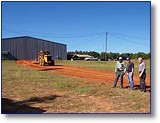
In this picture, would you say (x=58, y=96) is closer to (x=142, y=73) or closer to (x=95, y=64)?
(x=95, y=64)

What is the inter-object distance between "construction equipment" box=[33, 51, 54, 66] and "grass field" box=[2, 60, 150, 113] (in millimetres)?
248

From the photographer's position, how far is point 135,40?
6930 mm

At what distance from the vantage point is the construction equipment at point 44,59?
7.00m

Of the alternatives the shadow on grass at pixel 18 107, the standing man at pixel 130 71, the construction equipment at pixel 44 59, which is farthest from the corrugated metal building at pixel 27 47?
the standing man at pixel 130 71

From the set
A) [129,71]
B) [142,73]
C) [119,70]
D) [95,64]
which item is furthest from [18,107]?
[142,73]

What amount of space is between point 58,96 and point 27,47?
2.67 ft

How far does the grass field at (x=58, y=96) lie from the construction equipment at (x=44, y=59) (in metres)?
0.25

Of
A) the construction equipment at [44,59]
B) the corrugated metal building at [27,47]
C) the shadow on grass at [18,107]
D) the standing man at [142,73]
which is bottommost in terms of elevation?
the shadow on grass at [18,107]

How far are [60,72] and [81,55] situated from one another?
0.75 meters

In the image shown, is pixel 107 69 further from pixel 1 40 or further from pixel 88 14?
pixel 1 40

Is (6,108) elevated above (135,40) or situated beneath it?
situated beneath

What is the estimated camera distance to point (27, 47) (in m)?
7.04

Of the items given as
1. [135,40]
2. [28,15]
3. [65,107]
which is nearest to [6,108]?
[65,107]

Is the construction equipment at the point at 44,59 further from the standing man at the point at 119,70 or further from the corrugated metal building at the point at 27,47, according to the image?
the standing man at the point at 119,70
